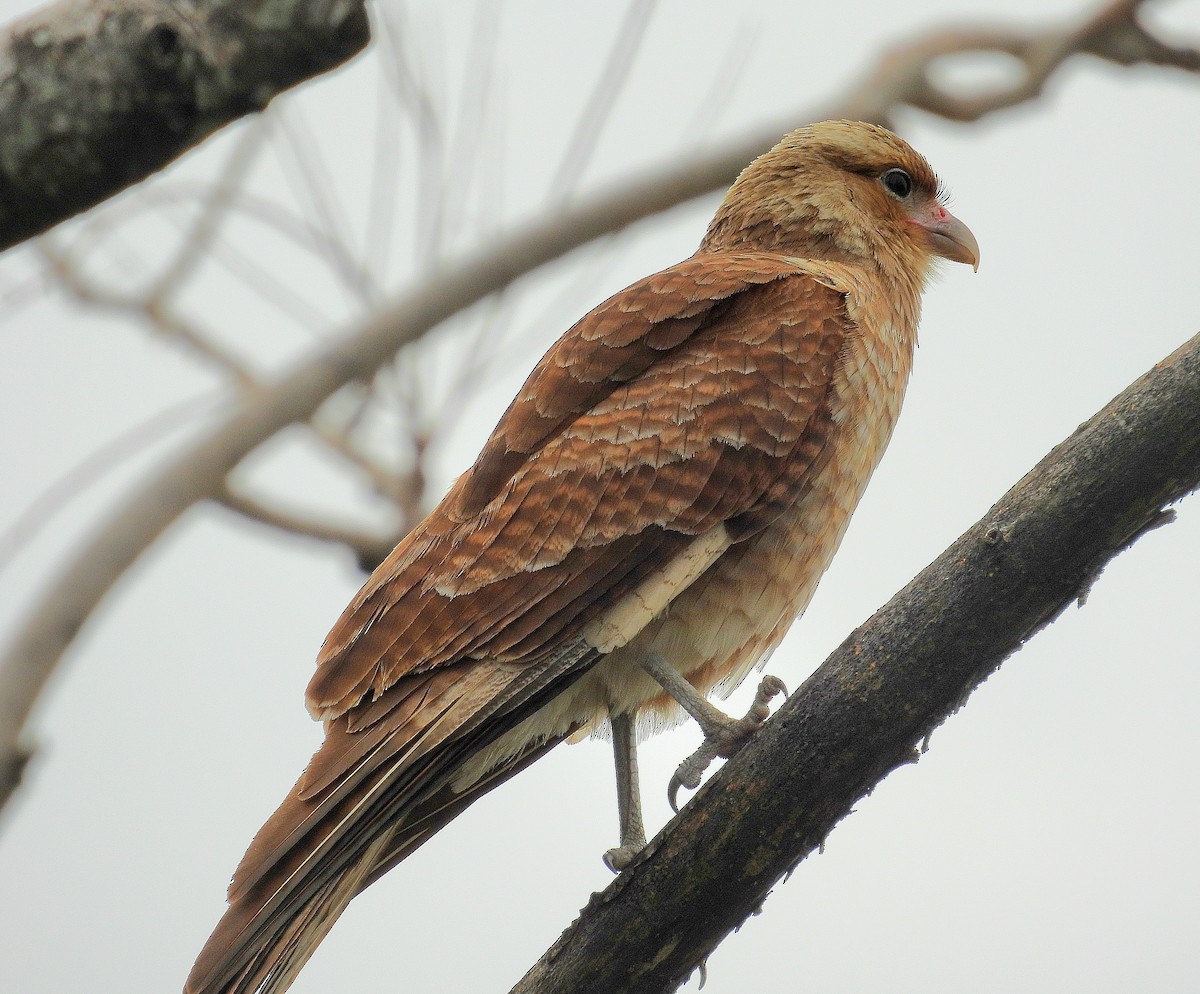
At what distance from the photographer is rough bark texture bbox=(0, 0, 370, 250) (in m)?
2.43

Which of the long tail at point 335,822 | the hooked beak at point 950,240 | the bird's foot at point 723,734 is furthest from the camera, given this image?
the hooked beak at point 950,240

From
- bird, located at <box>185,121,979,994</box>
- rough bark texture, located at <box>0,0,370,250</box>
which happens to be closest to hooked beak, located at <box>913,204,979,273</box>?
bird, located at <box>185,121,979,994</box>

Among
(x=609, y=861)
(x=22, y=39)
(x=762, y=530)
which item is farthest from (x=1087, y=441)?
(x=22, y=39)

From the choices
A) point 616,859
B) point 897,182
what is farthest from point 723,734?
point 897,182

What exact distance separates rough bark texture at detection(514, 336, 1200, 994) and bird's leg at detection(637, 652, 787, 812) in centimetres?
25

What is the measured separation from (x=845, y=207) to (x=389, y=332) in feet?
6.33

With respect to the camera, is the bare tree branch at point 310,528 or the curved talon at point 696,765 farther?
the bare tree branch at point 310,528

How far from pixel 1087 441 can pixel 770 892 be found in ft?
4.04

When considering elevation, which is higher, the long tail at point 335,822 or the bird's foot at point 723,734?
the long tail at point 335,822

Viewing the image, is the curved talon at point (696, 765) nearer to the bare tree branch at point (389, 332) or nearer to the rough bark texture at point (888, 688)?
the rough bark texture at point (888, 688)

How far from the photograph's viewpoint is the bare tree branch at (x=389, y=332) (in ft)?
17.4

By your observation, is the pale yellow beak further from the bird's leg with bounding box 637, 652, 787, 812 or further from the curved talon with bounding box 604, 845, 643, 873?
the curved talon with bounding box 604, 845, 643, 873

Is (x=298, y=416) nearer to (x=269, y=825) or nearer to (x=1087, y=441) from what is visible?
(x=269, y=825)

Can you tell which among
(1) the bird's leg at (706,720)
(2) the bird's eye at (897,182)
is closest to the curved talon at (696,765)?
(1) the bird's leg at (706,720)
